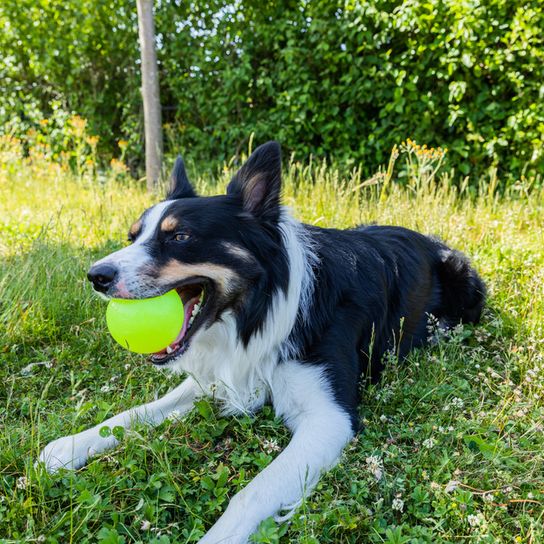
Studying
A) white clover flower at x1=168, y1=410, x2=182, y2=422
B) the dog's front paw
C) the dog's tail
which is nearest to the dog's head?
white clover flower at x1=168, y1=410, x2=182, y2=422

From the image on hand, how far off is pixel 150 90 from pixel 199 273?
5400 mm

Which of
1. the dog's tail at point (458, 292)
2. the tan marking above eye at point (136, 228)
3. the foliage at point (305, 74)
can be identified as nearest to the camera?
the tan marking above eye at point (136, 228)

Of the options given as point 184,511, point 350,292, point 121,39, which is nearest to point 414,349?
point 350,292

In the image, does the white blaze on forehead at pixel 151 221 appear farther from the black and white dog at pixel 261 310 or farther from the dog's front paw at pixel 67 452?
the dog's front paw at pixel 67 452

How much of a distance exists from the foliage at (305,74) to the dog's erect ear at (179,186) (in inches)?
156

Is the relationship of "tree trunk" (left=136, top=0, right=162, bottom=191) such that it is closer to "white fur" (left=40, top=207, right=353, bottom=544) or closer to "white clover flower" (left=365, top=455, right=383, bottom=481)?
"white fur" (left=40, top=207, right=353, bottom=544)

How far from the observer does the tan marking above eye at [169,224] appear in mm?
2488

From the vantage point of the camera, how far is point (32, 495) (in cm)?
196

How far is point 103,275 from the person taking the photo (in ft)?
7.45

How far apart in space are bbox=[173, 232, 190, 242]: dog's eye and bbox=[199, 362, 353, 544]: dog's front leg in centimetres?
80

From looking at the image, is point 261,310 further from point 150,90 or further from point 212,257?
point 150,90

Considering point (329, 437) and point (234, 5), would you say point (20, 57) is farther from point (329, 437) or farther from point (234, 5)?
point (329, 437)

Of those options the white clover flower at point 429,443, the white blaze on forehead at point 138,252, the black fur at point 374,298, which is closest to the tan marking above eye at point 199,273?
the white blaze on forehead at point 138,252

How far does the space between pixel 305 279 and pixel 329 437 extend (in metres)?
0.85
